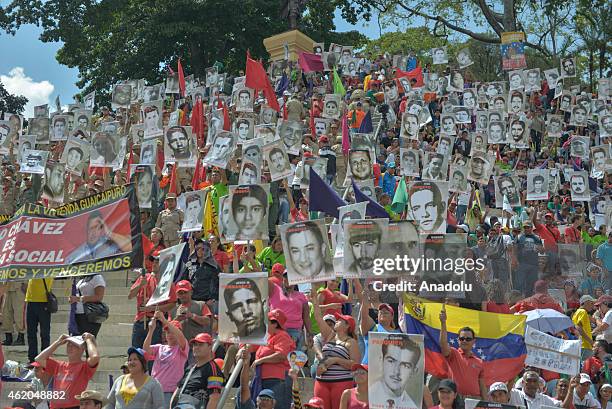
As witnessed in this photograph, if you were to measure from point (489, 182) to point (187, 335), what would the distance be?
11208 mm

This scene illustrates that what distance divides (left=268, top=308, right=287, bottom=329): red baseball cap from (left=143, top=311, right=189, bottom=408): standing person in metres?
0.82

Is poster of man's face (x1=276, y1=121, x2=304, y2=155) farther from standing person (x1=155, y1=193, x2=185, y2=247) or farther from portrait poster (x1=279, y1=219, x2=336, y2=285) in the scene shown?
portrait poster (x1=279, y1=219, x2=336, y2=285)

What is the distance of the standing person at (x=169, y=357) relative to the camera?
10320mm

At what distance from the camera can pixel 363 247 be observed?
10883mm

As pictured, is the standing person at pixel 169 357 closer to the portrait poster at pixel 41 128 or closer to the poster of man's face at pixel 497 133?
the portrait poster at pixel 41 128

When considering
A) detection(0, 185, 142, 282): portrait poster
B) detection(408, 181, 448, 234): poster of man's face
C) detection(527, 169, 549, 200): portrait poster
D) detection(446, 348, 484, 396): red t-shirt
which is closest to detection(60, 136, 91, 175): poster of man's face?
detection(408, 181, 448, 234): poster of man's face

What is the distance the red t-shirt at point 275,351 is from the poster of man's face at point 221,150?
21.6 feet

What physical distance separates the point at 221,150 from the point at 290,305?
6.07 metres

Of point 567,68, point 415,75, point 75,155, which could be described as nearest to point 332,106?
point 415,75

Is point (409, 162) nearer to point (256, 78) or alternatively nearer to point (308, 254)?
point (256, 78)

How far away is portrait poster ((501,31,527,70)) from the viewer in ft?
115

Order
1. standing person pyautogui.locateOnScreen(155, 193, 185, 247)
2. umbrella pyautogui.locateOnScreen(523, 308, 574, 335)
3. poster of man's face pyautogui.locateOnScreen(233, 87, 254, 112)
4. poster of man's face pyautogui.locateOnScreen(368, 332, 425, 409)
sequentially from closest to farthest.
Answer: poster of man's face pyautogui.locateOnScreen(368, 332, 425, 409) → umbrella pyautogui.locateOnScreen(523, 308, 574, 335) → standing person pyautogui.locateOnScreen(155, 193, 185, 247) → poster of man's face pyautogui.locateOnScreen(233, 87, 254, 112)

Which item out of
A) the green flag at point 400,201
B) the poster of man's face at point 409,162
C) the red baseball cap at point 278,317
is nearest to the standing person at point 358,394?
the red baseball cap at point 278,317

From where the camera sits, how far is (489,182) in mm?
21359
